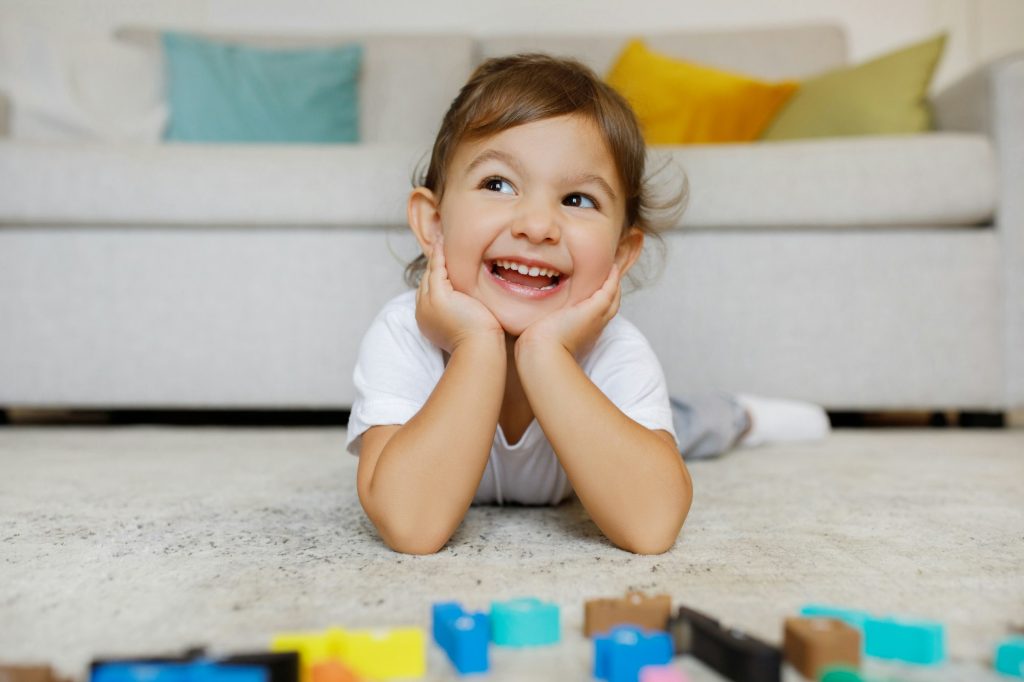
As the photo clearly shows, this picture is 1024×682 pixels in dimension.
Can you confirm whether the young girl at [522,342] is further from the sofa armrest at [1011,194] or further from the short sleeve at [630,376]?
the sofa armrest at [1011,194]

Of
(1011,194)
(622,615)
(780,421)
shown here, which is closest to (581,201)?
(622,615)

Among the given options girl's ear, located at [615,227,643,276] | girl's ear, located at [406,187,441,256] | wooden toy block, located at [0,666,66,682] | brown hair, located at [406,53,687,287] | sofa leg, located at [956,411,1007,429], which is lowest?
sofa leg, located at [956,411,1007,429]

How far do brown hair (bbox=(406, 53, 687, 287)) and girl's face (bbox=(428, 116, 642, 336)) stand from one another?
0.01m

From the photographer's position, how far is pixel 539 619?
0.52 m

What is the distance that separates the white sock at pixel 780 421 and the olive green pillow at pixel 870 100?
68 centimetres

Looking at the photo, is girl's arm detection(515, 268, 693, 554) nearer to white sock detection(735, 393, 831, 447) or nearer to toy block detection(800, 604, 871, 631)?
toy block detection(800, 604, 871, 631)

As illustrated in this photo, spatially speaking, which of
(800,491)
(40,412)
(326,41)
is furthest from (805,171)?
(40,412)

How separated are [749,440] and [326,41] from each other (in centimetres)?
169

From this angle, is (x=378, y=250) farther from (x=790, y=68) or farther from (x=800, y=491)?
(x=790, y=68)

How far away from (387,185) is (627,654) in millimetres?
1274

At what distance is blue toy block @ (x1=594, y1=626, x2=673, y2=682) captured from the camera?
45 cm

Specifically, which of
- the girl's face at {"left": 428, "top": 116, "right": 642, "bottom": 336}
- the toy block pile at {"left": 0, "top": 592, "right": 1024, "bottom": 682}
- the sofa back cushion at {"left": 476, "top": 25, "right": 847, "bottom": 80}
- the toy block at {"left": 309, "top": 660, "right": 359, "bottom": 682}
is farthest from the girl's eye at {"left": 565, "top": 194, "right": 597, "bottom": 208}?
the sofa back cushion at {"left": 476, "top": 25, "right": 847, "bottom": 80}

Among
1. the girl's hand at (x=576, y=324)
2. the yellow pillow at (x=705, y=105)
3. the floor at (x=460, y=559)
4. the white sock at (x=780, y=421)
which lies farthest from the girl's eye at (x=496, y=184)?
the yellow pillow at (x=705, y=105)

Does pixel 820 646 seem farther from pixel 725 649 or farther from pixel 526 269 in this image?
pixel 526 269
